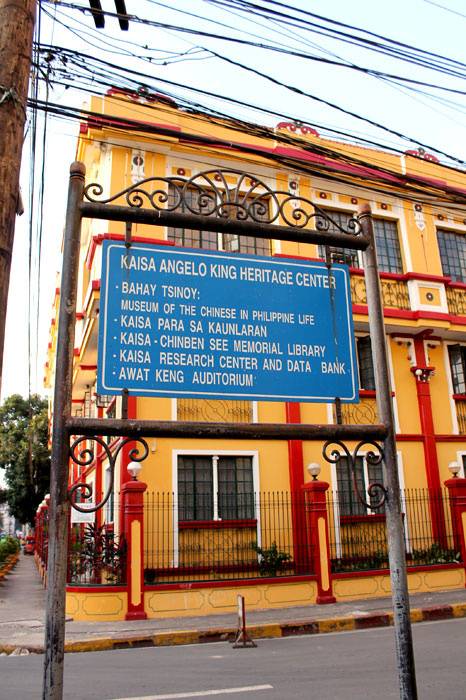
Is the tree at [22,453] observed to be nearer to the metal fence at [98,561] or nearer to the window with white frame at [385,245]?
the metal fence at [98,561]

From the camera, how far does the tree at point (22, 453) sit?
37.0 meters

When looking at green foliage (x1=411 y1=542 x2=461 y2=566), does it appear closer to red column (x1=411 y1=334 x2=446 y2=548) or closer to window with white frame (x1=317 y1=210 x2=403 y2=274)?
red column (x1=411 y1=334 x2=446 y2=548)

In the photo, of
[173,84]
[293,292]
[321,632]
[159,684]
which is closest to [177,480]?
[321,632]

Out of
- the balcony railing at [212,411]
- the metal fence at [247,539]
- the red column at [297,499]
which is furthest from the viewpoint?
the balcony railing at [212,411]

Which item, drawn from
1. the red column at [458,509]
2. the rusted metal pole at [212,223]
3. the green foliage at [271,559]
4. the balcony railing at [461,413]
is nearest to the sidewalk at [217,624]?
the green foliage at [271,559]

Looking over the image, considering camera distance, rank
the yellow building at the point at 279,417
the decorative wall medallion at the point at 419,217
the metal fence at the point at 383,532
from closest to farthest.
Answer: the yellow building at the point at 279,417 → the metal fence at the point at 383,532 → the decorative wall medallion at the point at 419,217

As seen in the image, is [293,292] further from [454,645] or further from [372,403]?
[372,403]

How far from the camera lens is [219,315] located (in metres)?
3.37

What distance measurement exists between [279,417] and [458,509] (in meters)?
4.54

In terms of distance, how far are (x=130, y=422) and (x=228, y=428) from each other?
521 millimetres

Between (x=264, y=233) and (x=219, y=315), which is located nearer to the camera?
(x=219, y=315)

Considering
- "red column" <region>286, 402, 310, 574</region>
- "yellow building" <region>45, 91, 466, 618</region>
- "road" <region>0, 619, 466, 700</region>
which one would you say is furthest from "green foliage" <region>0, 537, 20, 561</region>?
"road" <region>0, 619, 466, 700</region>

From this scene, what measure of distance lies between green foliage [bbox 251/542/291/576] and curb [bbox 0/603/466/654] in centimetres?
243

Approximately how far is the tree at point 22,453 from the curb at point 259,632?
28.6 meters
